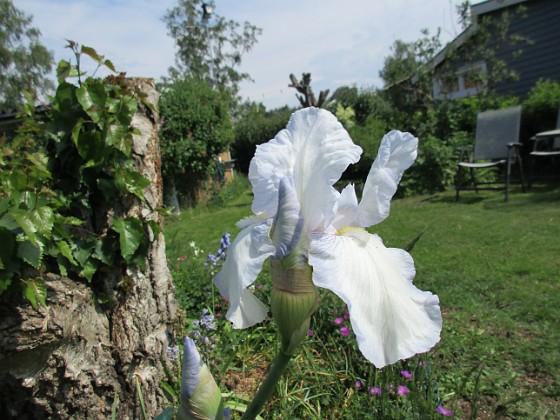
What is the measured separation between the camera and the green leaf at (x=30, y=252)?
4.50 ft

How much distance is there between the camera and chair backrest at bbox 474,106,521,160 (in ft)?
24.3

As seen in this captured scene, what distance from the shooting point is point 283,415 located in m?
1.82

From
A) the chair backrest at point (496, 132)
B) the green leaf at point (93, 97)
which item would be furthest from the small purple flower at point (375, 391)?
the chair backrest at point (496, 132)

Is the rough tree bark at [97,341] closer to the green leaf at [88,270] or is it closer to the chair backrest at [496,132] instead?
the green leaf at [88,270]

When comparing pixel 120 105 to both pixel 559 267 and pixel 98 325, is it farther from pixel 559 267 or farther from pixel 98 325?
pixel 559 267

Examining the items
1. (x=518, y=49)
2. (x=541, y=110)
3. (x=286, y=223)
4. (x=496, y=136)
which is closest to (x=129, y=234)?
(x=286, y=223)

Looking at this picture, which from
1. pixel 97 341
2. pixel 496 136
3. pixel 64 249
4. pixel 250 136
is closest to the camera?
pixel 64 249

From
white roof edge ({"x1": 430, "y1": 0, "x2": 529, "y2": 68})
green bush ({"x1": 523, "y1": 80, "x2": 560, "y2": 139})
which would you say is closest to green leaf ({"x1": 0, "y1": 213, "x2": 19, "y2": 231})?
green bush ({"x1": 523, "y1": 80, "x2": 560, "y2": 139})

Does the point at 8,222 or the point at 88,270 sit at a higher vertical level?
the point at 8,222

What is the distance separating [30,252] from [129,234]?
526 mm

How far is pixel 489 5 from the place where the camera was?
10.9 meters

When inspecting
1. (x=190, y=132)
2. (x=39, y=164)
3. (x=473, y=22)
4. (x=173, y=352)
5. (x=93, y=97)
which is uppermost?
(x=473, y=22)

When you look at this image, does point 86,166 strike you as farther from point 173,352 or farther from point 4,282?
point 173,352

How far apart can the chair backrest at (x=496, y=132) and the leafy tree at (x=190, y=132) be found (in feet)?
19.4
